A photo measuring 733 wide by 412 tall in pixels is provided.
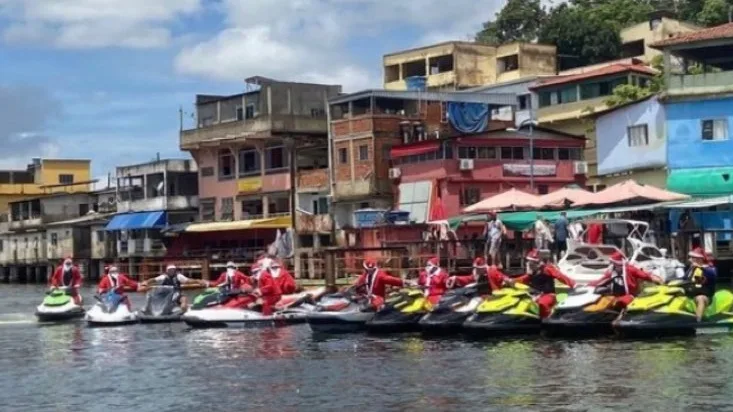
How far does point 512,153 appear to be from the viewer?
218 ft

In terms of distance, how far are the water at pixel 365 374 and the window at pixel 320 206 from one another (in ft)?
130

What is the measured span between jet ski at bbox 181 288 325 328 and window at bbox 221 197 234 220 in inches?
1788

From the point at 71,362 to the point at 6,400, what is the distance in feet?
19.9

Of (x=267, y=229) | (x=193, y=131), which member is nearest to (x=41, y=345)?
(x=267, y=229)

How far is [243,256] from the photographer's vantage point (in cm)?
7650

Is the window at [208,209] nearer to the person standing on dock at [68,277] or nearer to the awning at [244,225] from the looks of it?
the awning at [244,225]

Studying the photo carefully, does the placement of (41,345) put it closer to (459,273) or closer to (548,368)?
(548,368)

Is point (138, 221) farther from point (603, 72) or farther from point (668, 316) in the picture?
point (668, 316)

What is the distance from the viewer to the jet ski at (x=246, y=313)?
123 ft

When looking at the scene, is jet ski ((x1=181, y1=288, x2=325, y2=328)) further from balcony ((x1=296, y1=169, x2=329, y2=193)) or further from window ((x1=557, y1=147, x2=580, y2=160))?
balcony ((x1=296, y1=169, x2=329, y2=193))

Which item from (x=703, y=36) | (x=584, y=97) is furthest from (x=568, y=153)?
(x=703, y=36)

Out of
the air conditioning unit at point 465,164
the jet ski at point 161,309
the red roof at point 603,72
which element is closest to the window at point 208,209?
the red roof at point 603,72

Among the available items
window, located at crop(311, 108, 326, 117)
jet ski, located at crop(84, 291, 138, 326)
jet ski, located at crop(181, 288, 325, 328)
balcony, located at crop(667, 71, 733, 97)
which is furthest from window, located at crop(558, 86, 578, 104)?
jet ski, located at crop(84, 291, 138, 326)

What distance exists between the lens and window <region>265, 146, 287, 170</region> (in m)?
79.5
